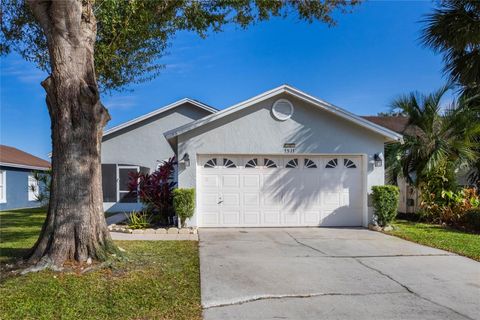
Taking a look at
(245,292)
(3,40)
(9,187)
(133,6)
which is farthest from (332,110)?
(9,187)

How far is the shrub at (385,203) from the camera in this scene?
37.2 feet

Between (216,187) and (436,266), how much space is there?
661cm

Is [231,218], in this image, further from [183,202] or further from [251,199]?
[183,202]

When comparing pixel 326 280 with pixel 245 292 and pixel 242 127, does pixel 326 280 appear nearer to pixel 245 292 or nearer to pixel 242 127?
pixel 245 292

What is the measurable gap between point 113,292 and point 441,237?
341 inches

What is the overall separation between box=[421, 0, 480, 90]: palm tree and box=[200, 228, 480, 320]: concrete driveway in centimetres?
616

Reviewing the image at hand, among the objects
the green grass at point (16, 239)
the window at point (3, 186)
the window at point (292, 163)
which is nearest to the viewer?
the green grass at point (16, 239)

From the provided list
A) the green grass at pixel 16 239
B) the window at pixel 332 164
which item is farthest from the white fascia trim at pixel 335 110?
the green grass at pixel 16 239

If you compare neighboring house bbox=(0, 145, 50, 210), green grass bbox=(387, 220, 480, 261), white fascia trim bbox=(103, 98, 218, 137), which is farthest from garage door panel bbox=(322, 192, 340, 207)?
neighboring house bbox=(0, 145, 50, 210)

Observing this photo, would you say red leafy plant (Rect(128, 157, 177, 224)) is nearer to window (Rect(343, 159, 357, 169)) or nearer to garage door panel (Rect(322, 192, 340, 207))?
garage door panel (Rect(322, 192, 340, 207))

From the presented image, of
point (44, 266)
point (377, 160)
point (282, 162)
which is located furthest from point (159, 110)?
point (44, 266)

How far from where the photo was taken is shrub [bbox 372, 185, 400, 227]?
11.4m

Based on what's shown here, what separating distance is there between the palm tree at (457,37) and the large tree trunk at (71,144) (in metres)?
10.2

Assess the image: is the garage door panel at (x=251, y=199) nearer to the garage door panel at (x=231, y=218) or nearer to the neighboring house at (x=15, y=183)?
the garage door panel at (x=231, y=218)
